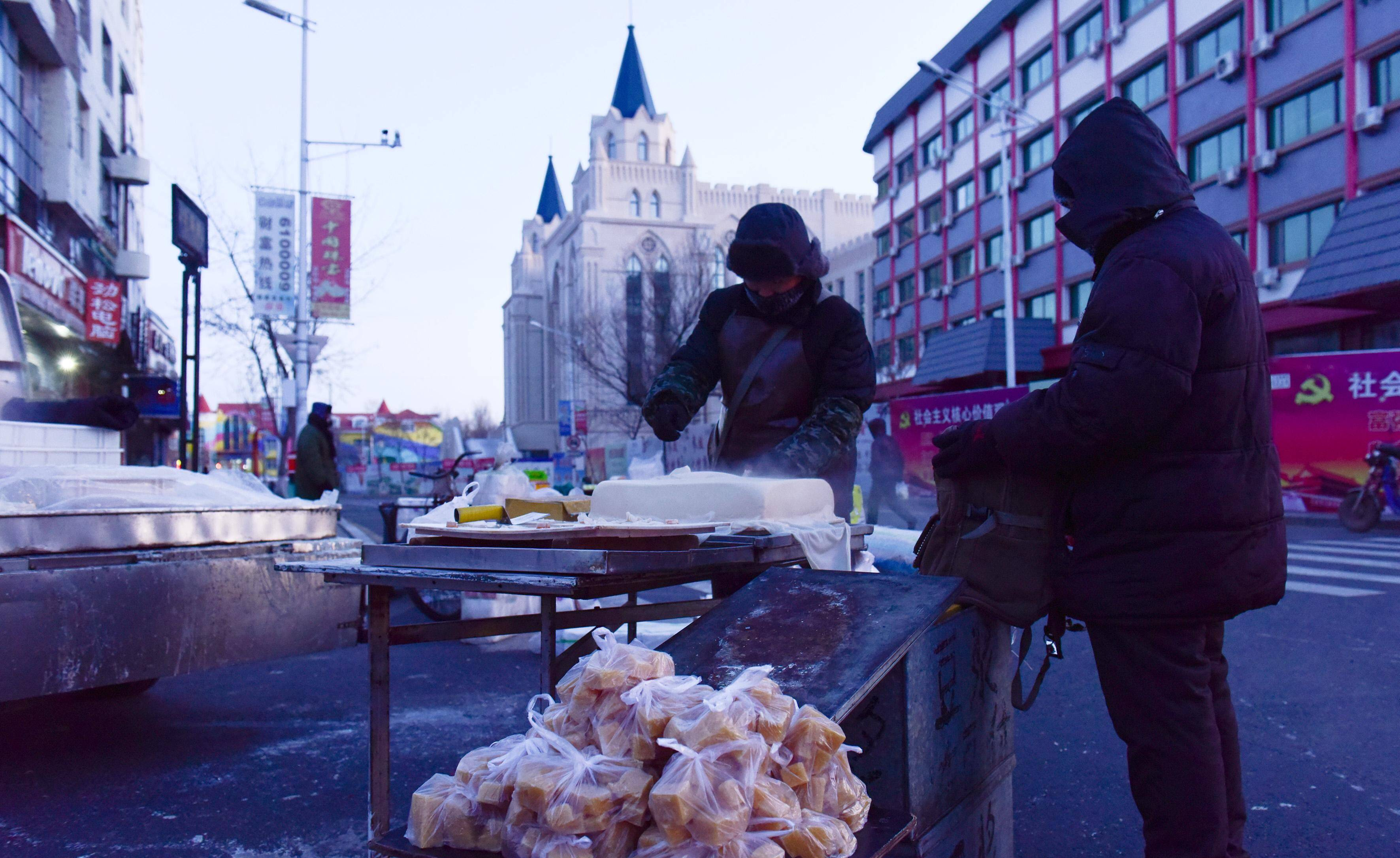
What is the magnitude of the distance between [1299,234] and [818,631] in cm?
2465

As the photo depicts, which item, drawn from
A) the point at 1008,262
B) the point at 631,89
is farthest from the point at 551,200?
the point at 1008,262

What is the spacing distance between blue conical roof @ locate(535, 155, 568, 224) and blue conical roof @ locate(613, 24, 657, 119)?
74.2 feet

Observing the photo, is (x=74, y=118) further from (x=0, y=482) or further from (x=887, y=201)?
(x=887, y=201)

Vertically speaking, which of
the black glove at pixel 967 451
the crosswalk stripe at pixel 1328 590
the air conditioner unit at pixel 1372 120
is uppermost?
the air conditioner unit at pixel 1372 120

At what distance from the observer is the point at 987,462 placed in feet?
7.97

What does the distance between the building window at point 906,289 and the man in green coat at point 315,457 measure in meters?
34.0

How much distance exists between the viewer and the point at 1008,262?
26.0 meters

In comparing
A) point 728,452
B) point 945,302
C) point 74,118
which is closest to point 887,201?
point 945,302

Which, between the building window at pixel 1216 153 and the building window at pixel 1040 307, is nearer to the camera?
the building window at pixel 1216 153

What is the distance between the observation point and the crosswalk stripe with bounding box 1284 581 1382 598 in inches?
322

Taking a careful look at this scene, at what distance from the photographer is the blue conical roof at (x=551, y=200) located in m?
90.8

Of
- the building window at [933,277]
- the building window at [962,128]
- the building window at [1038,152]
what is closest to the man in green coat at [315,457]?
the building window at [1038,152]

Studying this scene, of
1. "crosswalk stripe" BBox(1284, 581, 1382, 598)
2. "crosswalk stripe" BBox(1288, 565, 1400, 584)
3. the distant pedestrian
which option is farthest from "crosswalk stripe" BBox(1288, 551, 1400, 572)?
the distant pedestrian

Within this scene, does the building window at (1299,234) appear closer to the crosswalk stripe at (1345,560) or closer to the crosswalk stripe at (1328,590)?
the crosswalk stripe at (1345,560)
